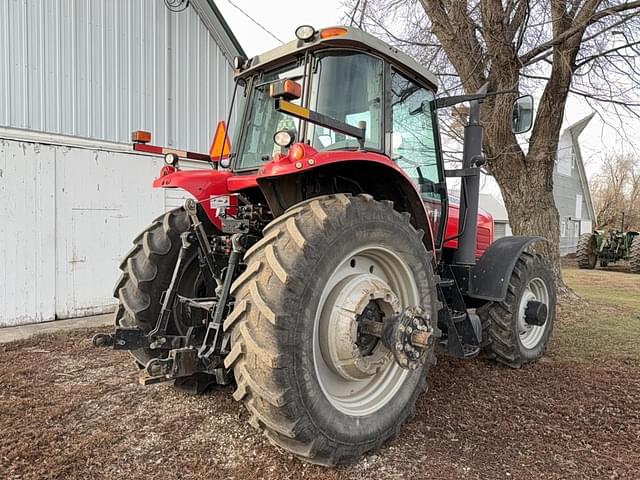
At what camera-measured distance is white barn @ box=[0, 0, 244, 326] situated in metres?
6.29

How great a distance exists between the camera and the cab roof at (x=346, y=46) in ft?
9.66

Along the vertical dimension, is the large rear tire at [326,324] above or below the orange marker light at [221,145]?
below

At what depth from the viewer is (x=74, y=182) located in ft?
22.5

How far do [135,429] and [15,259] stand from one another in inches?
169

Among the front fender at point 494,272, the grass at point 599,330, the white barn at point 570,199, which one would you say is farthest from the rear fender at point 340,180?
the white barn at point 570,199

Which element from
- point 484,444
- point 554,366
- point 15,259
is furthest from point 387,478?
point 15,259

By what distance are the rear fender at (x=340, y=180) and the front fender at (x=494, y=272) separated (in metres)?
0.83

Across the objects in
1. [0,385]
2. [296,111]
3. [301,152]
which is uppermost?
[296,111]

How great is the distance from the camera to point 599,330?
241 inches

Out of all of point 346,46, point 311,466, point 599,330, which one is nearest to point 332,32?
point 346,46

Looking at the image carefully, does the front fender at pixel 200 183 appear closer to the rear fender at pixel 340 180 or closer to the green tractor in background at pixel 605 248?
the rear fender at pixel 340 180

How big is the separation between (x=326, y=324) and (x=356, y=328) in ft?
0.52

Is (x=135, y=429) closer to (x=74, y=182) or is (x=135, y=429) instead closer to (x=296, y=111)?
(x=296, y=111)

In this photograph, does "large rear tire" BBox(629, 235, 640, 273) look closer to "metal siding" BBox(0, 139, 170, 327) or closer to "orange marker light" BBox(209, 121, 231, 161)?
"metal siding" BBox(0, 139, 170, 327)
